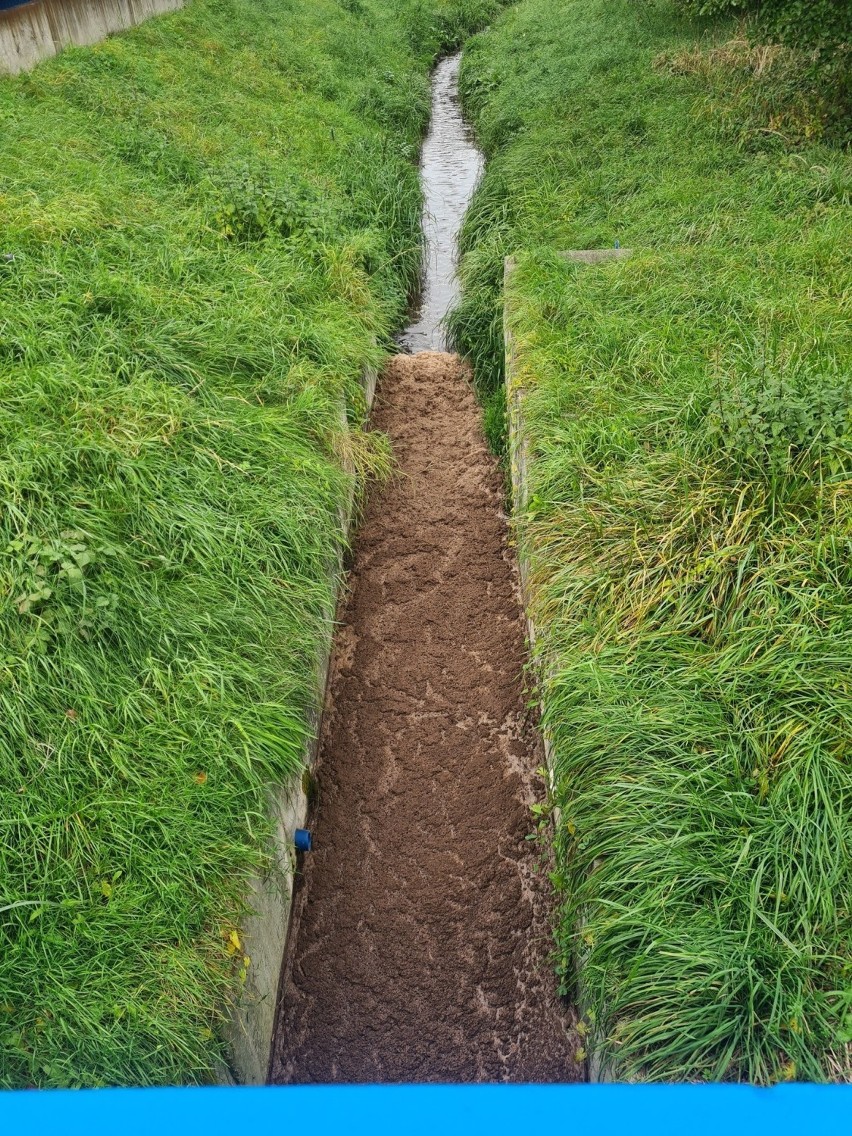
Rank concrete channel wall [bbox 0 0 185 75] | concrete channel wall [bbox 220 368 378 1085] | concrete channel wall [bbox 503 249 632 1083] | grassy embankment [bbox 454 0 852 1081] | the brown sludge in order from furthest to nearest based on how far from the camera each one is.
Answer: concrete channel wall [bbox 0 0 185 75], concrete channel wall [bbox 503 249 632 1083], the brown sludge, concrete channel wall [bbox 220 368 378 1085], grassy embankment [bbox 454 0 852 1081]

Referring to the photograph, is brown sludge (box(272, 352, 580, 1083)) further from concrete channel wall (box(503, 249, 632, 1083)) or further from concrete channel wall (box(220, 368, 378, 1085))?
concrete channel wall (box(503, 249, 632, 1083))

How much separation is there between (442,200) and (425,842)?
9.91 meters

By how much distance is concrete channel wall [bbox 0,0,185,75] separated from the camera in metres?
8.19

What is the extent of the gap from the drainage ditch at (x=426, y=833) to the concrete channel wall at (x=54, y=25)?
6690 millimetres

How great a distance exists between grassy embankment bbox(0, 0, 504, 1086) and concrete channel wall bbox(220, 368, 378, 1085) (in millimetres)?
149

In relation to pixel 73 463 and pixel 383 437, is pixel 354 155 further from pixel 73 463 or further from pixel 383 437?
pixel 73 463

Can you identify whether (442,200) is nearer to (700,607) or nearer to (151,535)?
(151,535)

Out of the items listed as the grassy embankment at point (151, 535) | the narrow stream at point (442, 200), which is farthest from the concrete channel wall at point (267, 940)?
the narrow stream at point (442, 200)

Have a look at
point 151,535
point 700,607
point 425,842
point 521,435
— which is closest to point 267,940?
point 425,842

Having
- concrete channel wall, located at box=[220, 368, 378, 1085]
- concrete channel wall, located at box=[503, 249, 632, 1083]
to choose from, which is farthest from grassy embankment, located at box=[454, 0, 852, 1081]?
concrete channel wall, located at box=[220, 368, 378, 1085]

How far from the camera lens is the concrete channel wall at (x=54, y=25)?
8.19 m

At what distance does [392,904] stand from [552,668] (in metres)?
1.35

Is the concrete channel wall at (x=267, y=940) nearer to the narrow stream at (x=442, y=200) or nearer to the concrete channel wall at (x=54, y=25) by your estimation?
the narrow stream at (x=442, y=200)

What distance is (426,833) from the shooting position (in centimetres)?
392
